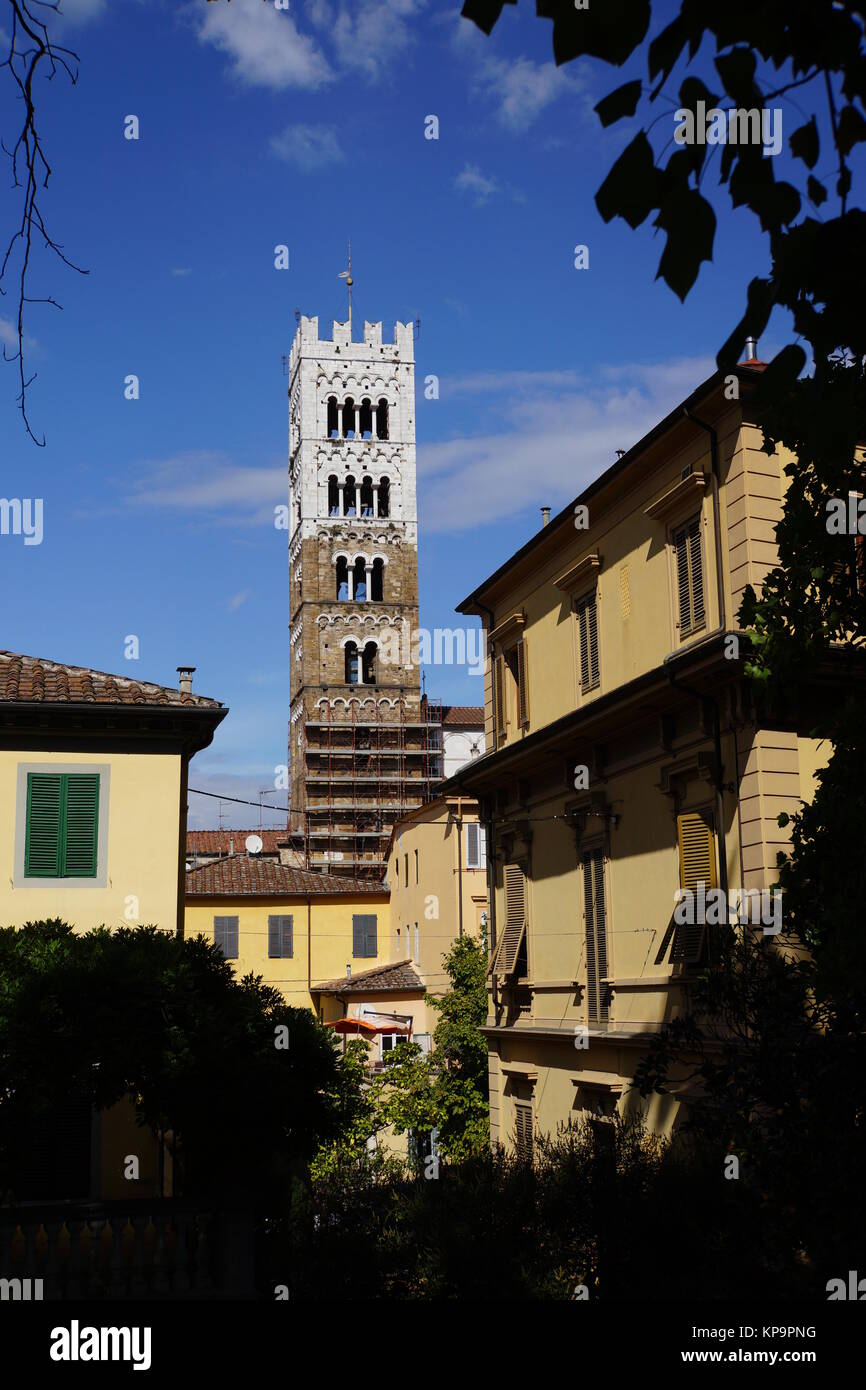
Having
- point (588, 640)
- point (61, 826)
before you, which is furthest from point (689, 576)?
point (61, 826)

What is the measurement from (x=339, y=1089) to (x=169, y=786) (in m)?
5.68

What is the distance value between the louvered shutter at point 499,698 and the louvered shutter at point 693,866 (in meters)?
8.63

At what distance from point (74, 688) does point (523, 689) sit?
28.9 ft

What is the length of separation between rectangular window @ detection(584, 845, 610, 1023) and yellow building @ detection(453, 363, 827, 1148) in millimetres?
44

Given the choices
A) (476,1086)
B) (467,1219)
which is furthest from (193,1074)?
(476,1086)

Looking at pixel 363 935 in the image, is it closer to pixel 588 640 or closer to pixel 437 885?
pixel 437 885

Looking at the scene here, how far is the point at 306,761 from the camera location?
301ft

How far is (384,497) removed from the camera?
100 meters

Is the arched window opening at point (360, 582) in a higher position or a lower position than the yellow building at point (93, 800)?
higher

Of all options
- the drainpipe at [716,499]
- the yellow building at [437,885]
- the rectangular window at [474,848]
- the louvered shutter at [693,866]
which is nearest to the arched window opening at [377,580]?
the yellow building at [437,885]

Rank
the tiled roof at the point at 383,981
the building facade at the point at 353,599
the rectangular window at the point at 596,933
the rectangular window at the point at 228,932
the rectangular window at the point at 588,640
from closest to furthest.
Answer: the rectangular window at the point at 596,933, the rectangular window at the point at 588,640, the tiled roof at the point at 383,981, the rectangular window at the point at 228,932, the building facade at the point at 353,599

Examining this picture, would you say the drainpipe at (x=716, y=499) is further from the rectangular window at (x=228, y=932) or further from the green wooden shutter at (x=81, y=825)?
the rectangular window at (x=228, y=932)

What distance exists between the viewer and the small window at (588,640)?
22.3 meters

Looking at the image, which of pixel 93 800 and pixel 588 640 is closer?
pixel 93 800
